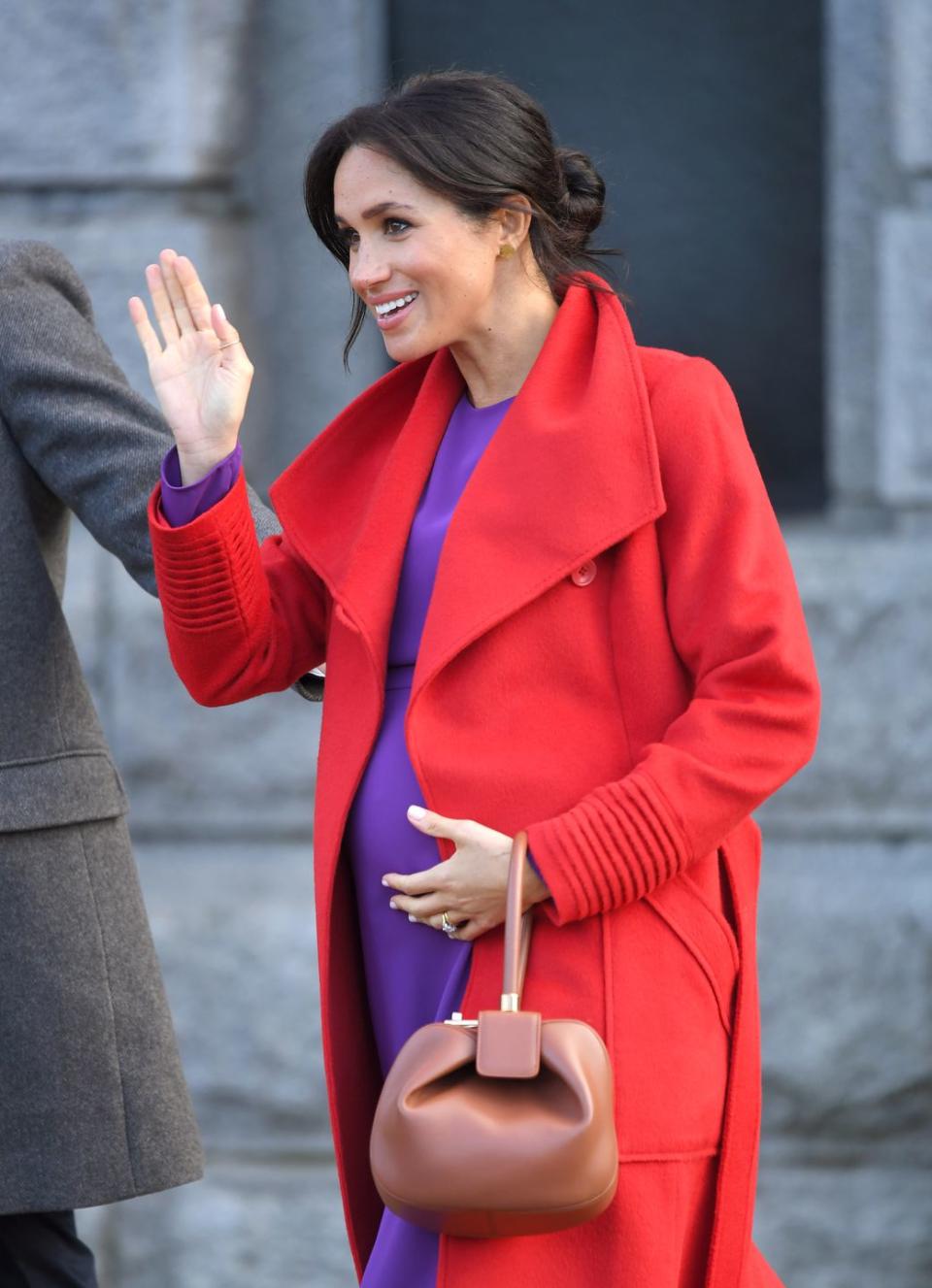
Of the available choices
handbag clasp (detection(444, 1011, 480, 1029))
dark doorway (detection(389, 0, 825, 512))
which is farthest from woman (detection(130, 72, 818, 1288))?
dark doorway (detection(389, 0, 825, 512))

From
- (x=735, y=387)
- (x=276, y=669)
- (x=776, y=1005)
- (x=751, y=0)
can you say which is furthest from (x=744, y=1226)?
(x=751, y=0)

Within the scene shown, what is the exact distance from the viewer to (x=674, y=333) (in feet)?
14.0

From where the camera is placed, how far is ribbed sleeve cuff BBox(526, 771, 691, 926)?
6.88ft

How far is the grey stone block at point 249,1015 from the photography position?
3992mm

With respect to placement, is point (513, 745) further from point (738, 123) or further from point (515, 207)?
point (738, 123)

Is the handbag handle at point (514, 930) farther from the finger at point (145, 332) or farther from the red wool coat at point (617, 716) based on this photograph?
the finger at point (145, 332)

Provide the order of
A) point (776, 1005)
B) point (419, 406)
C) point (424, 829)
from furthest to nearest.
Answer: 1. point (776, 1005)
2. point (419, 406)
3. point (424, 829)

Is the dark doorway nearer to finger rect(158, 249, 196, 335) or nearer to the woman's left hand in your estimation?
finger rect(158, 249, 196, 335)

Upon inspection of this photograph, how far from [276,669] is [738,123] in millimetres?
2175

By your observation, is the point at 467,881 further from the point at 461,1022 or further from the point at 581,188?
the point at 581,188

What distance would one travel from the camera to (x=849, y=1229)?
12.9 ft

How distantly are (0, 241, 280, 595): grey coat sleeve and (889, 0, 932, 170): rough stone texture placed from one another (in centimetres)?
186

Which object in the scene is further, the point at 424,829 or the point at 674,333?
the point at 674,333

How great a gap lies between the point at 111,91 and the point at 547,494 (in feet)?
7.19
